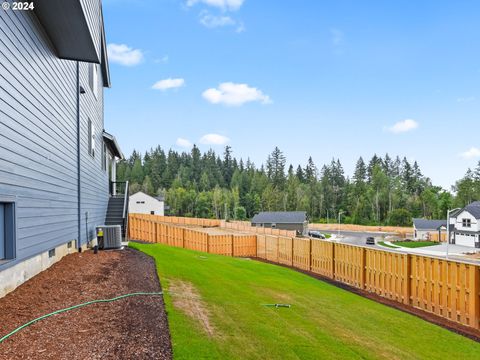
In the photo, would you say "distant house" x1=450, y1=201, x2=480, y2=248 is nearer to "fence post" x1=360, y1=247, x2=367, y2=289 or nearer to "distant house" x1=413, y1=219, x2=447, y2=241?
"distant house" x1=413, y1=219, x2=447, y2=241

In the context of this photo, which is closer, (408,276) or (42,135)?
(42,135)

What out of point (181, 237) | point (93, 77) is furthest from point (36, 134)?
point (181, 237)

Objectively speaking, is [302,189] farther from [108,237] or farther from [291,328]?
[291,328]

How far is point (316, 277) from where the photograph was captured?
1516cm

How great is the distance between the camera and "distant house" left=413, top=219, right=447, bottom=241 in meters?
57.5

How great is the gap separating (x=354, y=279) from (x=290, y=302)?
18.7 ft

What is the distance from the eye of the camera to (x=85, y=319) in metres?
5.18

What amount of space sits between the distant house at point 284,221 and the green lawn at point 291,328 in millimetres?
50520

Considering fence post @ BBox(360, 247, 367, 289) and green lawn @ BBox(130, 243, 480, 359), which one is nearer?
green lawn @ BBox(130, 243, 480, 359)

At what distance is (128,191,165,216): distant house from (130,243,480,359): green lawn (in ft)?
169

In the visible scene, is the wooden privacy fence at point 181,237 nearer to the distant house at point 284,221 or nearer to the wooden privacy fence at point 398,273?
the wooden privacy fence at point 398,273

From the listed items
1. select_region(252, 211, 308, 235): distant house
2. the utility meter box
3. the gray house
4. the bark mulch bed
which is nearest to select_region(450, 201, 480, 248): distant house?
select_region(252, 211, 308, 235): distant house

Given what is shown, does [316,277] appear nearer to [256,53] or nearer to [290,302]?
[290,302]

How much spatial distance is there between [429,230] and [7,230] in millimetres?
63295
